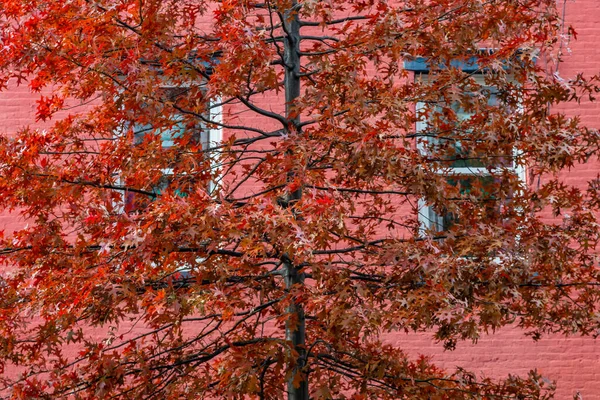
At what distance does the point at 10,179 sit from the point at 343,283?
188 centimetres

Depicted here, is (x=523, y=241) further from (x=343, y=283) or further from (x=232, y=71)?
(x=232, y=71)

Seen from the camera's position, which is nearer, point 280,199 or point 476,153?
point 476,153

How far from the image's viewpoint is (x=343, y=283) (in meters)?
4.55

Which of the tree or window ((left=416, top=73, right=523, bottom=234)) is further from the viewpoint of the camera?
window ((left=416, top=73, right=523, bottom=234))

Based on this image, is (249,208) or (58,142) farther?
(58,142)

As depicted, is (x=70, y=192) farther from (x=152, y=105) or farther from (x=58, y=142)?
(x=58, y=142)

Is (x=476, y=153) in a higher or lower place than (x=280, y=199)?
higher

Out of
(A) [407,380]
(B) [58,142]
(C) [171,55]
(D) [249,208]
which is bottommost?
(A) [407,380]

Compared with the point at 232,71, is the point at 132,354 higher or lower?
lower

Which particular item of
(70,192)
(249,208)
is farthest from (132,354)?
(249,208)

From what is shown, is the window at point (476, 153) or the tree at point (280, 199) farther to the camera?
the window at point (476, 153)

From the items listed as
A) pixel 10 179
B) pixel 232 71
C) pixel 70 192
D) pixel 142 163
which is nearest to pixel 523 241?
pixel 232 71

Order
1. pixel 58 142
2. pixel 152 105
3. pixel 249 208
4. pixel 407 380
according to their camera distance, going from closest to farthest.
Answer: pixel 249 208, pixel 152 105, pixel 407 380, pixel 58 142

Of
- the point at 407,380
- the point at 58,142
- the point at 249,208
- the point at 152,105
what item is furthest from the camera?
the point at 58,142
